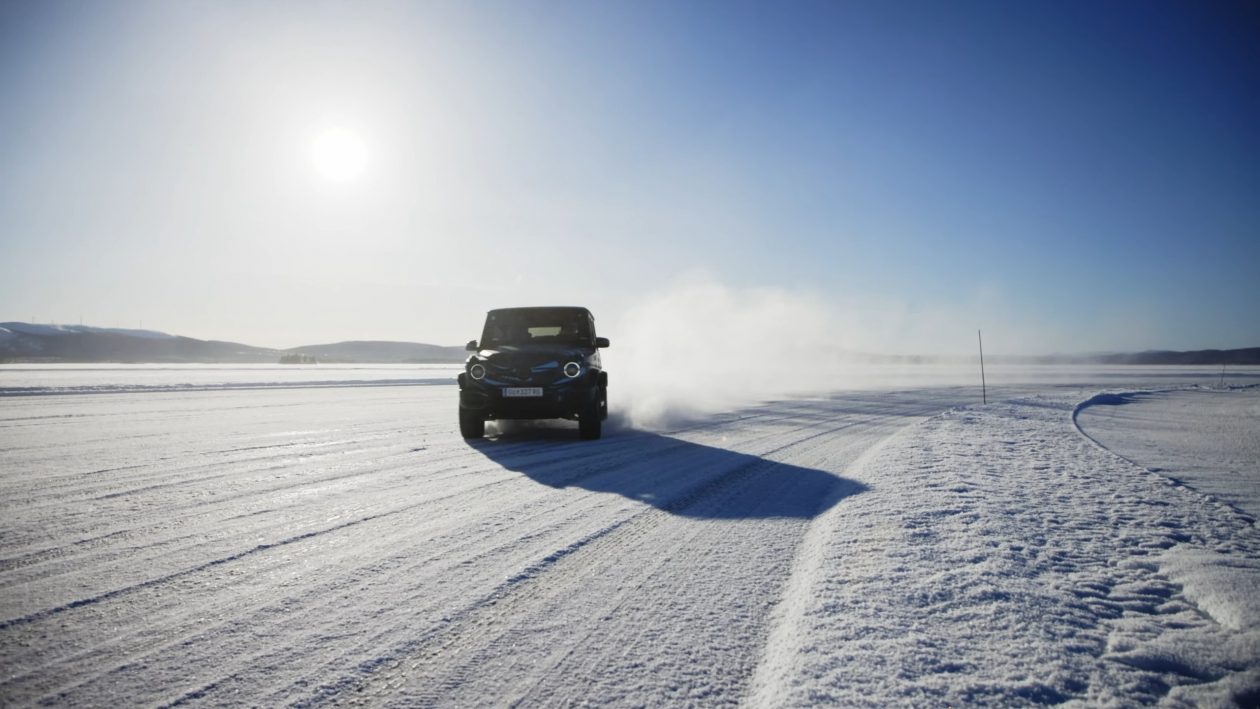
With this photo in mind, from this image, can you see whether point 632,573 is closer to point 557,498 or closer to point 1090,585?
point 557,498

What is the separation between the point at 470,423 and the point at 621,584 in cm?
611

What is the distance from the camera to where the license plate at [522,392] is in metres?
8.34

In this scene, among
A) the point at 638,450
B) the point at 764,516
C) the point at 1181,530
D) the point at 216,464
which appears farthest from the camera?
the point at 638,450

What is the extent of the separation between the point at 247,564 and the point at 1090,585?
189 inches

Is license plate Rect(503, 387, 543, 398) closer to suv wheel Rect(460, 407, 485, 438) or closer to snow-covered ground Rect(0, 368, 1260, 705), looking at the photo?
suv wheel Rect(460, 407, 485, 438)

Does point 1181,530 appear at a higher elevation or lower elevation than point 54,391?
lower

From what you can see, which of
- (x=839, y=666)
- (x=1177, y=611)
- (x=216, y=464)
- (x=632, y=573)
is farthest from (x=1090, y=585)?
(x=216, y=464)

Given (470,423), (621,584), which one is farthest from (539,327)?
(621,584)

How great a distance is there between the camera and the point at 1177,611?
8.59 ft

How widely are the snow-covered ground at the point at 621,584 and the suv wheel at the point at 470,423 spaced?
1.95 m

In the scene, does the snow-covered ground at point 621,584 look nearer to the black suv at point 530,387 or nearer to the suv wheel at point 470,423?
the black suv at point 530,387

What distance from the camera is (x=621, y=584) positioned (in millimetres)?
3039

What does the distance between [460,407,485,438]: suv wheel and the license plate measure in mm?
642

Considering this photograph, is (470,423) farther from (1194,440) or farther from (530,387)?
(1194,440)
